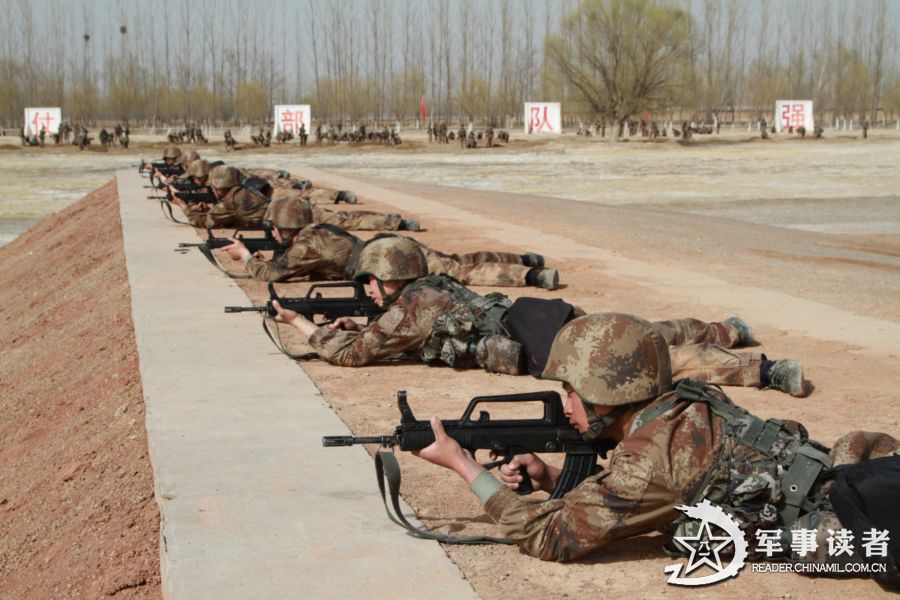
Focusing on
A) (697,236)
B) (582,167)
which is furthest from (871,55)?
(697,236)

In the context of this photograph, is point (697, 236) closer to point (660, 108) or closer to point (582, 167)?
point (582, 167)

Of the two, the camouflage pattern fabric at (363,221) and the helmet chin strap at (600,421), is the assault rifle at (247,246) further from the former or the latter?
the helmet chin strap at (600,421)

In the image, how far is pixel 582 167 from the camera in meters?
40.9

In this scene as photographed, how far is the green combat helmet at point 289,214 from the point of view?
33.9 feet

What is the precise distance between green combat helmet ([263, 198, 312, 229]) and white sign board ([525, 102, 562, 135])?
67.9 m

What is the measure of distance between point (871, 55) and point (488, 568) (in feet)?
340

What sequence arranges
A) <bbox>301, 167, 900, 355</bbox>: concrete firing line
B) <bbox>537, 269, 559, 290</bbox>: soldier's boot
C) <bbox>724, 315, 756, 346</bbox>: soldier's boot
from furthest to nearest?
<bbox>537, 269, 559, 290</bbox>: soldier's boot
<bbox>301, 167, 900, 355</bbox>: concrete firing line
<bbox>724, 315, 756, 346</bbox>: soldier's boot

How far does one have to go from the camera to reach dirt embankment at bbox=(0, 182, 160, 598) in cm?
445

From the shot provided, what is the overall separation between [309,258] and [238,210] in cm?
481

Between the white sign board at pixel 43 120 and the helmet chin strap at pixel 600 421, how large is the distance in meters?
77.4

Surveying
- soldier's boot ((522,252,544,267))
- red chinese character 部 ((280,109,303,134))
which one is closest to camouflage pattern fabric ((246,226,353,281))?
soldier's boot ((522,252,544,267))

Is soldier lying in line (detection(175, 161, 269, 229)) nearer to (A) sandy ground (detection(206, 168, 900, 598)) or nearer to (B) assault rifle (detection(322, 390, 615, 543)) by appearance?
(A) sandy ground (detection(206, 168, 900, 598))

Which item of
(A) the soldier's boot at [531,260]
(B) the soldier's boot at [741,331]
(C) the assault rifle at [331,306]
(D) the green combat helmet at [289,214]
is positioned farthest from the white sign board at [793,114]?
(C) the assault rifle at [331,306]

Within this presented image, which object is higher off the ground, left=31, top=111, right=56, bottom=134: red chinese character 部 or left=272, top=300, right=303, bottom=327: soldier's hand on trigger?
left=31, top=111, right=56, bottom=134: red chinese character 部
